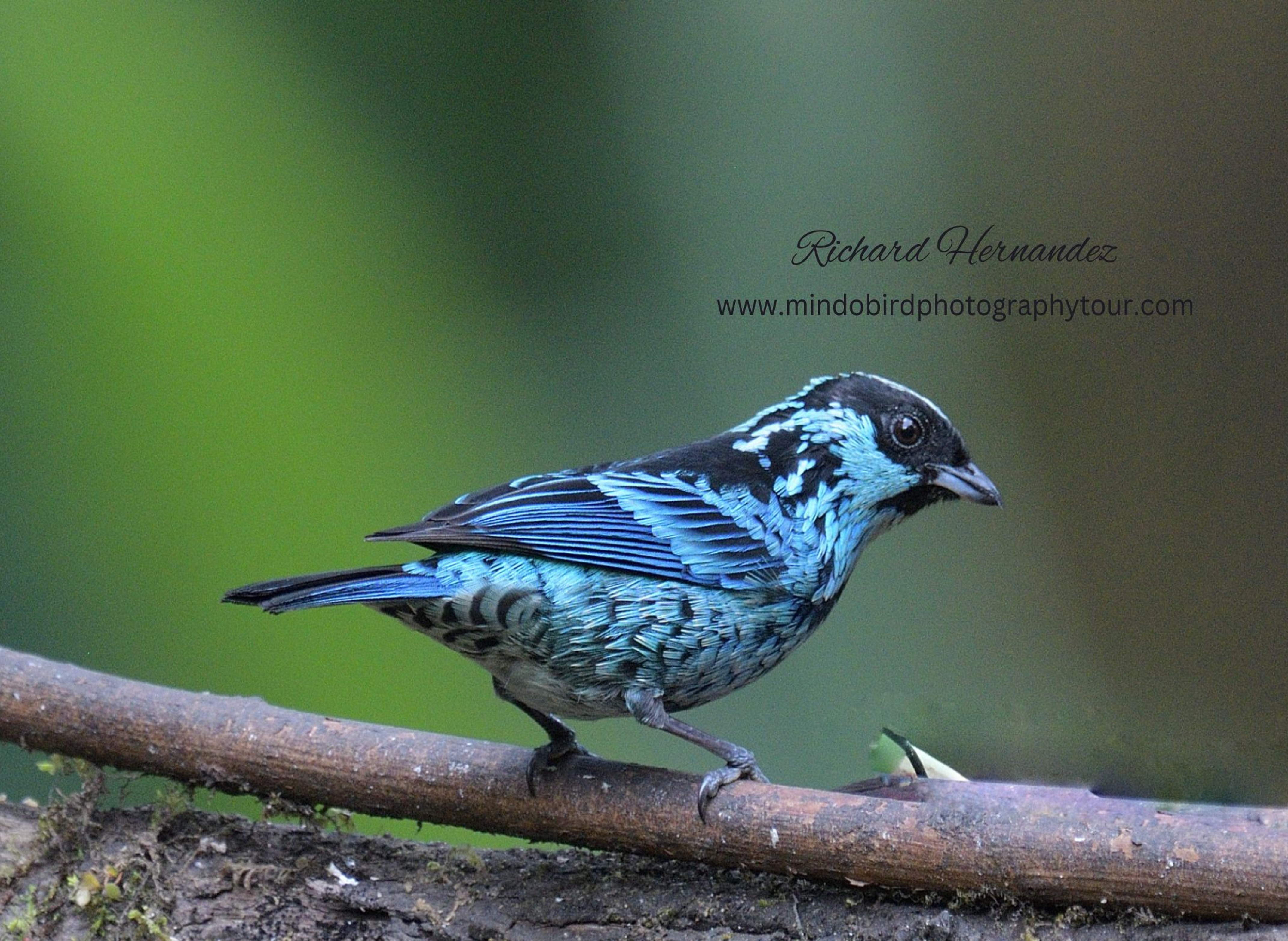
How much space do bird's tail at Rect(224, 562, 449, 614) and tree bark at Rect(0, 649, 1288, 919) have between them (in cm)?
42

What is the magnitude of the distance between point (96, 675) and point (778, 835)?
1661mm

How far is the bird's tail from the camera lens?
7.66 feet

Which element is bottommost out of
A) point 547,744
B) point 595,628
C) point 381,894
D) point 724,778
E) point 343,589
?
point 381,894

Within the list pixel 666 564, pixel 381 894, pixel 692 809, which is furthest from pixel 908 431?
pixel 381 894

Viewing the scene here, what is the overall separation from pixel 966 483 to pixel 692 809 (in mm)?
1040

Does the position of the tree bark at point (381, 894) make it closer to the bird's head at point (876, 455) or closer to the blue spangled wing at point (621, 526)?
the blue spangled wing at point (621, 526)

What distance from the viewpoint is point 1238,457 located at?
3.64m

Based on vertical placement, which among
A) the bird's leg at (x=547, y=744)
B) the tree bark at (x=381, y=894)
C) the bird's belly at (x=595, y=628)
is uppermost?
the bird's belly at (x=595, y=628)

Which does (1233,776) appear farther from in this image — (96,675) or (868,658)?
(96,675)

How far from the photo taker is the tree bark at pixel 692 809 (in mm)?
2162

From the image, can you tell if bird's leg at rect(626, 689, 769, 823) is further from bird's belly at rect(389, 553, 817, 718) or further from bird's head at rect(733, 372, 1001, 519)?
bird's head at rect(733, 372, 1001, 519)

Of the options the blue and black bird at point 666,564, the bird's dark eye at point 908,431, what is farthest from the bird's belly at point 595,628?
the bird's dark eye at point 908,431

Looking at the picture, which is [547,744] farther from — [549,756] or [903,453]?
[903,453]

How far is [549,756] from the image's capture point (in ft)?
8.75
